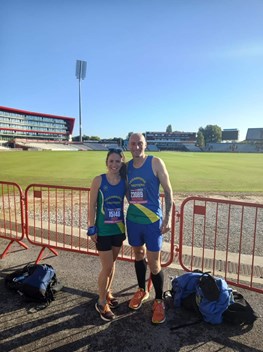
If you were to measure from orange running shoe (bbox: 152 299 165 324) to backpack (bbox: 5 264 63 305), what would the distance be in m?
1.34

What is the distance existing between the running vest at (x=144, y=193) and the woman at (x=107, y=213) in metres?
0.16

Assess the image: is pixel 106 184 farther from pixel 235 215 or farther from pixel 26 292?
pixel 235 215

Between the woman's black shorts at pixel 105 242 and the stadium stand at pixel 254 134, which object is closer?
the woman's black shorts at pixel 105 242

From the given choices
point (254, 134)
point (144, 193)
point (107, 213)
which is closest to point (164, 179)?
point (144, 193)

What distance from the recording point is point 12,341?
271 cm

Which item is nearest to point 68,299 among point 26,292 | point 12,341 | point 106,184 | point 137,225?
point 26,292

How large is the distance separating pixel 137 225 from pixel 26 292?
1705mm

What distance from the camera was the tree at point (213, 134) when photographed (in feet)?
531

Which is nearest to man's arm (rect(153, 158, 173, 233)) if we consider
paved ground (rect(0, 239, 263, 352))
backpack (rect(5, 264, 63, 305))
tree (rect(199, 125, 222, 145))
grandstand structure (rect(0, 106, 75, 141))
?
paved ground (rect(0, 239, 263, 352))

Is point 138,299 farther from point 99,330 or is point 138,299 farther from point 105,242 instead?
point 105,242

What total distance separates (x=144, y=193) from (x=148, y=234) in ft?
1.61

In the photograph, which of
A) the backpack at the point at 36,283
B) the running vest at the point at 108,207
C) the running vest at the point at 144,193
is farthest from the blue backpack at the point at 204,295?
the backpack at the point at 36,283

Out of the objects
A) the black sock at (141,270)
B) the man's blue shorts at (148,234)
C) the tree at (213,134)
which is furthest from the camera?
the tree at (213,134)

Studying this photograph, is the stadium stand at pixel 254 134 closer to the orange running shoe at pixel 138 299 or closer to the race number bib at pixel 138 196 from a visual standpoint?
the orange running shoe at pixel 138 299
